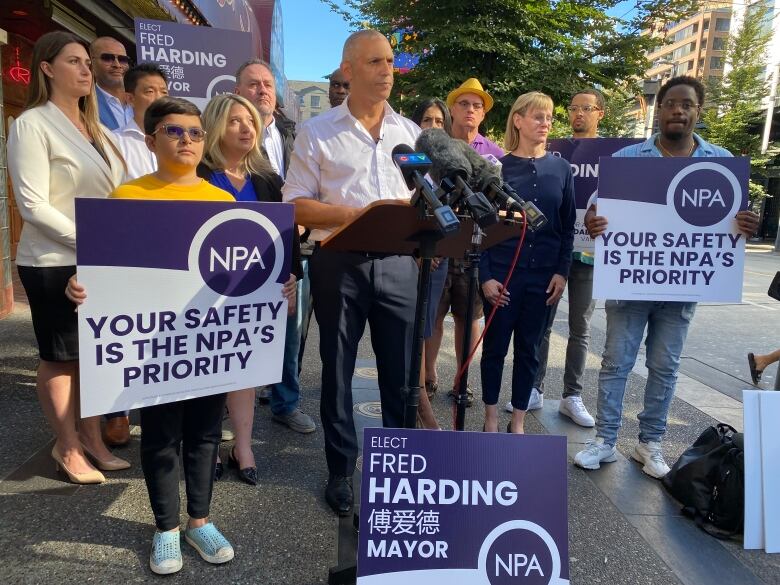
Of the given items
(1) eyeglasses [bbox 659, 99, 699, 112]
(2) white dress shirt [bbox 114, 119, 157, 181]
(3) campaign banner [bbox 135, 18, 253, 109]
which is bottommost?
(2) white dress shirt [bbox 114, 119, 157, 181]

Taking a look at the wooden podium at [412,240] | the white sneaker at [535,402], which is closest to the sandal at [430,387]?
the white sneaker at [535,402]

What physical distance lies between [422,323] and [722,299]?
86.2 inches

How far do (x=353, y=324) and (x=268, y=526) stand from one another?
1.07 m

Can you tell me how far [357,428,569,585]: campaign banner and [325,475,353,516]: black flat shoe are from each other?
95 cm

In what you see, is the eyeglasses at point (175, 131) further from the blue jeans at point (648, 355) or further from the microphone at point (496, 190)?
the blue jeans at point (648, 355)

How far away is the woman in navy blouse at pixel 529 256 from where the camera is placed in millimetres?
3344

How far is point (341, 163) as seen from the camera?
2648 millimetres

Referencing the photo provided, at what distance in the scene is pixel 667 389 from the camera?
3.46 metres

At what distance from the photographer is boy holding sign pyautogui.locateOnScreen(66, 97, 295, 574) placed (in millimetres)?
2309

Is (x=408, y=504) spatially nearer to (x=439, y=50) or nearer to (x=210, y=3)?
(x=210, y=3)

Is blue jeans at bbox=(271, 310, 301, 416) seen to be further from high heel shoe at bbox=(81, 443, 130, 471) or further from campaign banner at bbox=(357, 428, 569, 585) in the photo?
campaign banner at bbox=(357, 428, 569, 585)

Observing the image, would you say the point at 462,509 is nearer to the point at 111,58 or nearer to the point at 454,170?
the point at 454,170

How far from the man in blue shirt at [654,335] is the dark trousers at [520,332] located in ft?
1.49

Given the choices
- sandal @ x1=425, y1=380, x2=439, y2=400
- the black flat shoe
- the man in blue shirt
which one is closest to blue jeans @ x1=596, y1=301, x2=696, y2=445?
the man in blue shirt
